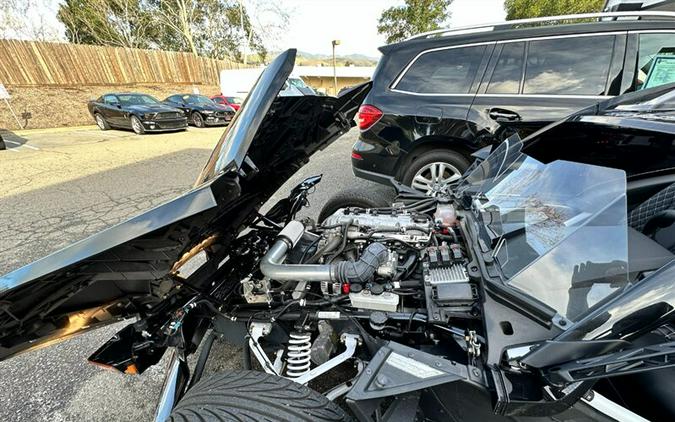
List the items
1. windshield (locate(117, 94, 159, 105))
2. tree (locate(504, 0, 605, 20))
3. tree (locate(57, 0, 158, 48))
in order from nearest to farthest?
windshield (locate(117, 94, 159, 105))
tree (locate(504, 0, 605, 20))
tree (locate(57, 0, 158, 48))

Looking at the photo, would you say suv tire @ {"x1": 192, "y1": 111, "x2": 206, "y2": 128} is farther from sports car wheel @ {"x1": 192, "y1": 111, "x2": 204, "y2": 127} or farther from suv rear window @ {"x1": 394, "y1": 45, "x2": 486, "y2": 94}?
suv rear window @ {"x1": 394, "y1": 45, "x2": 486, "y2": 94}

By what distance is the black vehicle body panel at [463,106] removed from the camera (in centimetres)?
301

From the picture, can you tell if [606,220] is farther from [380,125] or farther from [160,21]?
[160,21]

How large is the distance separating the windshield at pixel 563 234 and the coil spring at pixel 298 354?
0.95m

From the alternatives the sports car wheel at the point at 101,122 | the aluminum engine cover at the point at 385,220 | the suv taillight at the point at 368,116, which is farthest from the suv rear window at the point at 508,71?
the sports car wheel at the point at 101,122

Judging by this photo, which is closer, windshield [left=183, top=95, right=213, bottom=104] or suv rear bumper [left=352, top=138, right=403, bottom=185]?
suv rear bumper [left=352, top=138, right=403, bottom=185]

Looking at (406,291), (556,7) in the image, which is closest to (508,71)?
(406,291)

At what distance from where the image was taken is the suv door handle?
3.20 meters

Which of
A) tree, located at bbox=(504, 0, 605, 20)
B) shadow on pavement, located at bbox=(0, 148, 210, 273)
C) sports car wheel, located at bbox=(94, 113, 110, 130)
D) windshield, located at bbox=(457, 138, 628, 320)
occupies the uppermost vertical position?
tree, located at bbox=(504, 0, 605, 20)

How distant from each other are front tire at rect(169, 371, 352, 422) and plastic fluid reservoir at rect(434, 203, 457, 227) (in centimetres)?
110

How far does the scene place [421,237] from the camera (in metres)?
1.65

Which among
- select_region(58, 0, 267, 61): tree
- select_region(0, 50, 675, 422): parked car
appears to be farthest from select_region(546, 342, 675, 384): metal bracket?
select_region(58, 0, 267, 61): tree

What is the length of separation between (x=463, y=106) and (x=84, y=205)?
5827mm

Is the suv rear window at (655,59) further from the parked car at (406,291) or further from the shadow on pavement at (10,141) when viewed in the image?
the shadow on pavement at (10,141)
